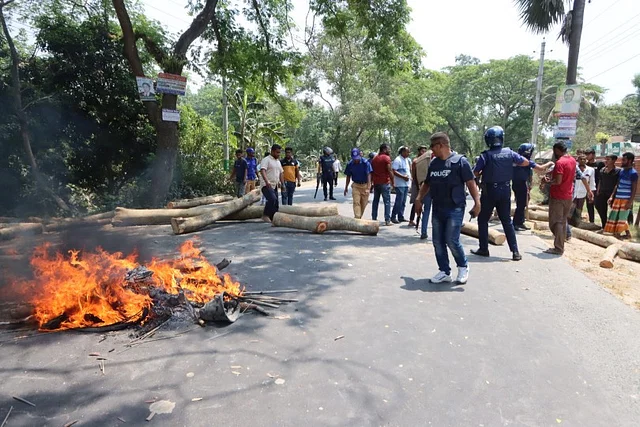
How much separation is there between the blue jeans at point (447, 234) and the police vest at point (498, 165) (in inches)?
58.7

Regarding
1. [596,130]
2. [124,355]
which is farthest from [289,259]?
[596,130]

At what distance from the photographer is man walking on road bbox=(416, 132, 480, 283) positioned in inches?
188

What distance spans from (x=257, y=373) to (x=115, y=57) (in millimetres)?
12882

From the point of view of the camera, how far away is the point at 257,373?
9.36 feet

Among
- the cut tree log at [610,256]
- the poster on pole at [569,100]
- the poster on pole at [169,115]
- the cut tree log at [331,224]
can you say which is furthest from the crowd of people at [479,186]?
the poster on pole at [169,115]

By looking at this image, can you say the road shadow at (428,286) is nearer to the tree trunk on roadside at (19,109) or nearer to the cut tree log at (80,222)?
the cut tree log at (80,222)

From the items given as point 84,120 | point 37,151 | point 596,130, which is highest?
point 596,130

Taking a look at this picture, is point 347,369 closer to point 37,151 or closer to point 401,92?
point 37,151

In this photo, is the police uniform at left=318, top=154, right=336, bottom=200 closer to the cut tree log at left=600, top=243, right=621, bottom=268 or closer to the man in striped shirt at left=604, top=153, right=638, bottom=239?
the man in striped shirt at left=604, top=153, right=638, bottom=239

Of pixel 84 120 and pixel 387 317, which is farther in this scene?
pixel 84 120

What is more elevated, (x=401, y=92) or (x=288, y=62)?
(x=401, y=92)

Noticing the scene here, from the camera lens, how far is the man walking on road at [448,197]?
478 centimetres

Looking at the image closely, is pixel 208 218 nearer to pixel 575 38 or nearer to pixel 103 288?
pixel 103 288

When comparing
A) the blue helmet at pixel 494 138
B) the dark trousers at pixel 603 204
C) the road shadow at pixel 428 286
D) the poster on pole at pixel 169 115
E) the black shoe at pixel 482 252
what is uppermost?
the poster on pole at pixel 169 115
